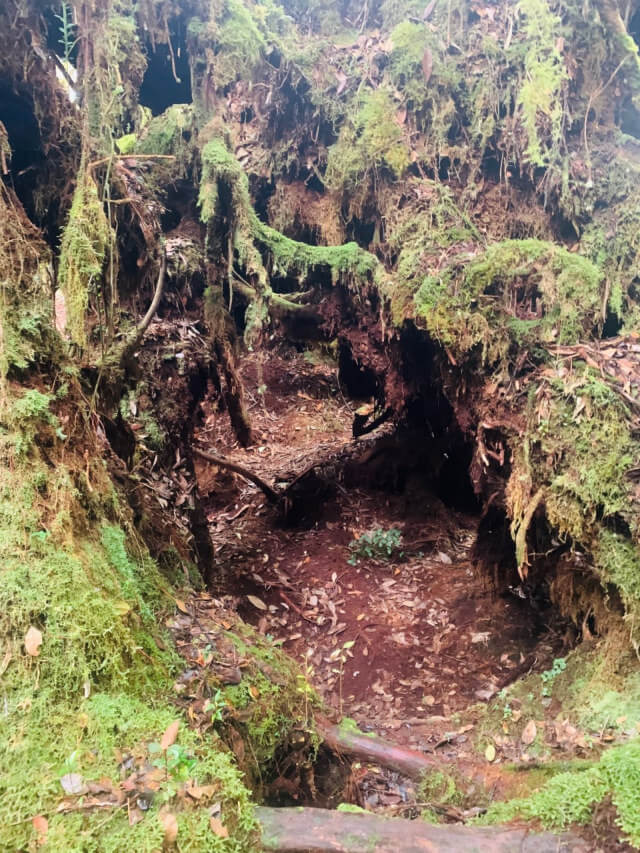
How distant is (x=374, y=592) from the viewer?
23.6 feet

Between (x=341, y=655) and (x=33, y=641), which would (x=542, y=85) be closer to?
(x=341, y=655)

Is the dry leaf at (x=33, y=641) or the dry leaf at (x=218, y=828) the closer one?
the dry leaf at (x=218, y=828)

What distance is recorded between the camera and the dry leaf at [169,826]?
6.10 ft

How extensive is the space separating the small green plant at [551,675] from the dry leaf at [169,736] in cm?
343

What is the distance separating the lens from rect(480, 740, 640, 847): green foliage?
219 cm

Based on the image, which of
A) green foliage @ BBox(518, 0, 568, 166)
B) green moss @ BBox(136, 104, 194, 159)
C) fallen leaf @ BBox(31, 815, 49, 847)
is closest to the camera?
fallen leaf @ BBox(31, 815, 49, 847)

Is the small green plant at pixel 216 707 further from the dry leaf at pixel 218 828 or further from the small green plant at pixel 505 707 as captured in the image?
the small green plant at pixel 505 707

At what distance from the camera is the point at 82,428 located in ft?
11.6

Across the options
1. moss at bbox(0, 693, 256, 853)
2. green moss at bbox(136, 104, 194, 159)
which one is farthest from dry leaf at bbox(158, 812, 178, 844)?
green moss at bbox(136, 104, 194, 159)

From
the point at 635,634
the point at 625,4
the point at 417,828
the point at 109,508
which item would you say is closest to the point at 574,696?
the point at 635,634

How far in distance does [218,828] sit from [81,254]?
12.9 ft

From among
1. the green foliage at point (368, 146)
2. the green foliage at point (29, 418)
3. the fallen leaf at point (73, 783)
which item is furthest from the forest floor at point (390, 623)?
the green foliage at point (368, 146)

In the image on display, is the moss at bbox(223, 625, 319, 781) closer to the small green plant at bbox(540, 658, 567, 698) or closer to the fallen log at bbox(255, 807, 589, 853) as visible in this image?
the fallen log at bbox(255, 807, 589, 853)

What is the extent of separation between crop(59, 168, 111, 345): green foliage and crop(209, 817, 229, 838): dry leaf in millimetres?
3551
